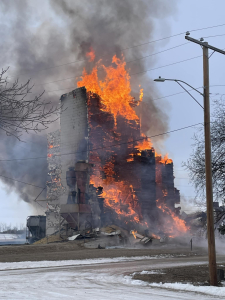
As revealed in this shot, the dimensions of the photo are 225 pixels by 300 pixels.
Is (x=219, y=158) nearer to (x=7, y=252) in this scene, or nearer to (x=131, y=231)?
(x=7, y=252)

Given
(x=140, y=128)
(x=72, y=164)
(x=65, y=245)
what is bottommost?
(x=65, y=245)

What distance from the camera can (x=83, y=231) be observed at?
52.6 metres

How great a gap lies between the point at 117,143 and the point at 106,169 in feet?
16.6

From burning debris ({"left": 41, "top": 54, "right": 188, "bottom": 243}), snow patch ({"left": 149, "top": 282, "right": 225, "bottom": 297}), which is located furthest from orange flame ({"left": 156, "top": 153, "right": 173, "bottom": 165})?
snow patch ({"left": 149, "top": 282, "right": 225, "bottom": 297})

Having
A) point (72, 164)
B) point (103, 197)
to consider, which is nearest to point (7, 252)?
point (103, 197)

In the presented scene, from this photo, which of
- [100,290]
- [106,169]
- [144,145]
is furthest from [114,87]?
[100,290]

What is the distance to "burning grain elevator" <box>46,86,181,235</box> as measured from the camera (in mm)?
60562

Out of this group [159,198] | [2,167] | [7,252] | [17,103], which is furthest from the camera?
[2,167]

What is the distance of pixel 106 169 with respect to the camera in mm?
64688

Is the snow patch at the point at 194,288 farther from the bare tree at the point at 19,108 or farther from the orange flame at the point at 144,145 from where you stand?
the orange flame at the point at 144,145

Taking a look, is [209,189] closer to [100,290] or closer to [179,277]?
[179,277]

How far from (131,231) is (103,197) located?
8.88 metres

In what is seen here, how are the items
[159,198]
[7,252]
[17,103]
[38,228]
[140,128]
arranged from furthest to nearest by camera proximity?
[140,128], [159,198], [38,228], [7,252], [17,103]

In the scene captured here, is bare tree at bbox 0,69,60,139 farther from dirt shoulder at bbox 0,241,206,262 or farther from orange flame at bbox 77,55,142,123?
orange flame at bbox 77,55,142,123
